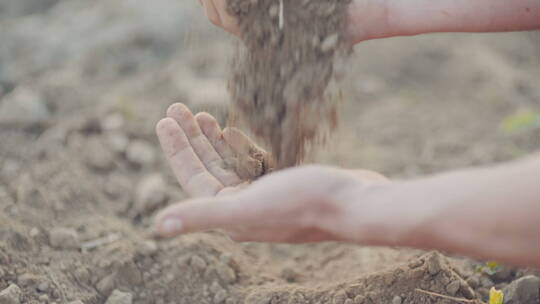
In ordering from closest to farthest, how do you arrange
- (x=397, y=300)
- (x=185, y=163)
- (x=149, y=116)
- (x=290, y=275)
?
(x=397, y=300) → (x=185, y=163) → (x=290, y=275) → (x=149, y=116)

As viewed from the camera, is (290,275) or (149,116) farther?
(149,116)

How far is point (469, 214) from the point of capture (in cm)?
139

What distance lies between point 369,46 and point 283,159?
2.44 metres

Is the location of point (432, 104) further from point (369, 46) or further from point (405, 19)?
point (405, 19)

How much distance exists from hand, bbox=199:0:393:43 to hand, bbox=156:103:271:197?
0.36 metres

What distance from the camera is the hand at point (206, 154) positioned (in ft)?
6.74

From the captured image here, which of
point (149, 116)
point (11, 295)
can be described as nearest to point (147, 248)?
point (11, 295)

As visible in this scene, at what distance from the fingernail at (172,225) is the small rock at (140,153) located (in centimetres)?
164

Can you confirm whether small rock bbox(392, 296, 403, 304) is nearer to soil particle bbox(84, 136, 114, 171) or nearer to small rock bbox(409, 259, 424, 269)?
small rock bbox(409, 259, 424, 269)

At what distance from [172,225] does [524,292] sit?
4.14 ft

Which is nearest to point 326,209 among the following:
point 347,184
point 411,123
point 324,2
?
point 347,184

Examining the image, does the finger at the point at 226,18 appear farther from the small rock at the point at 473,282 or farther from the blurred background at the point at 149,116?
the small rock at the point at 473,282

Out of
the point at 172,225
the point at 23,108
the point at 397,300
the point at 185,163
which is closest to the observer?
the point at 172,225

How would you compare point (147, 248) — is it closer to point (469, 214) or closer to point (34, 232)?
point (34, 232)
